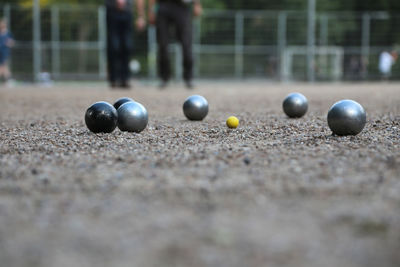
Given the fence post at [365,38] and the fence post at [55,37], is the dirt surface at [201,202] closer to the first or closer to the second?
the fence post at [55,37]

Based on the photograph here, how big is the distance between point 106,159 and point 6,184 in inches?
27.3

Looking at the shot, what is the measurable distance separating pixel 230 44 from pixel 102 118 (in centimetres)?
1722

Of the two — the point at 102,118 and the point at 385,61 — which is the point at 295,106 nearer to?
the point at 102,118

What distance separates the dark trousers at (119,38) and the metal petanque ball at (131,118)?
266 inches

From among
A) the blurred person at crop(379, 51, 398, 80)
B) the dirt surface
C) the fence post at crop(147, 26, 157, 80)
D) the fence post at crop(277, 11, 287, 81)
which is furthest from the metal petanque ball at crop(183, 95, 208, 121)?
the blurred person at crop(379, 51, 398, 80)

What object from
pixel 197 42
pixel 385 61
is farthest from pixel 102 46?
pixel 385 61

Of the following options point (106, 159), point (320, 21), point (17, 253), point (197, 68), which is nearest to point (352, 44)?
point (320, 21)

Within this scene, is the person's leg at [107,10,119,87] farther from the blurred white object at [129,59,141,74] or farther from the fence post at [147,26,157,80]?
the blurred white object at [129,59,141,74]

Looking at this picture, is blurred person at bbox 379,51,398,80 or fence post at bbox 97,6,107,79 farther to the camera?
blurred person at bbox 379,51,398,80

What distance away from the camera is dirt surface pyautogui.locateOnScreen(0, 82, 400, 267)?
1.73 m

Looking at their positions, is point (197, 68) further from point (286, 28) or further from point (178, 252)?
point (178, 252)

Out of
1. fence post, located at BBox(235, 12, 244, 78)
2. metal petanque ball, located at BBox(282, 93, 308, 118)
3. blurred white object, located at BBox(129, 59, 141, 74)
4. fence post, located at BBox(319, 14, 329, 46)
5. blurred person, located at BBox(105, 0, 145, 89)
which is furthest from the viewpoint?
blurred white object, located at BBox(129, 59, 141, 74)

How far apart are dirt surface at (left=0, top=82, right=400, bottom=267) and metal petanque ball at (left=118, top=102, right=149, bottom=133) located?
38 centimetres

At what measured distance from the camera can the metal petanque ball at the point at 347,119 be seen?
3.92 m
